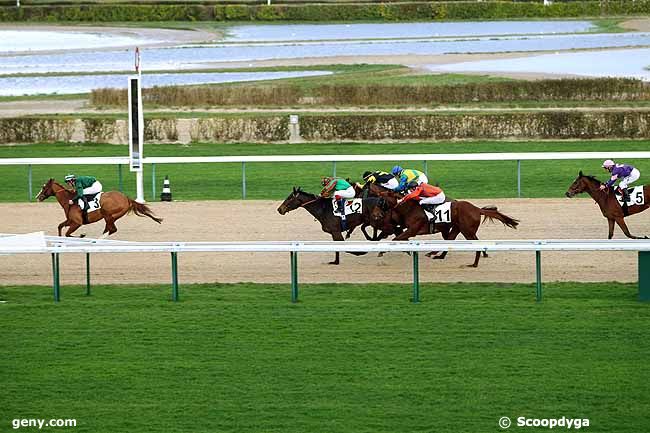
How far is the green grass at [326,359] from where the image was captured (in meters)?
8.38

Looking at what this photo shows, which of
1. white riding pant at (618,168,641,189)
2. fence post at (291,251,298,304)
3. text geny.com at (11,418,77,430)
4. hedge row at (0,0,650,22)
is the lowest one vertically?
text geny.com at (11,418,77,430)

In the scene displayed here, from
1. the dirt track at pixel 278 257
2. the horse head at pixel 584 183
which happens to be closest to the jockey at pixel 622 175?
the horse head at pixel 584 183

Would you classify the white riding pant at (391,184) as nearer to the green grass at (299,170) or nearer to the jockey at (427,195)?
the jockey at (427,195)

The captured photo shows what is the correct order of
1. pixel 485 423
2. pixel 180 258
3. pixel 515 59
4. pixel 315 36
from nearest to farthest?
pixel 485 423 → pixel 180 258 → pixel 515 59 → pixel 315 36

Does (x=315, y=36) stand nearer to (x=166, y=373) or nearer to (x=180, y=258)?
(x=180, y=258)

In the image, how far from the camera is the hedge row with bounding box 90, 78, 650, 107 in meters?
30.4

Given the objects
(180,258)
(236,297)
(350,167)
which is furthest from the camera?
(350,167)

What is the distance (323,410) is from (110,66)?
3563cm

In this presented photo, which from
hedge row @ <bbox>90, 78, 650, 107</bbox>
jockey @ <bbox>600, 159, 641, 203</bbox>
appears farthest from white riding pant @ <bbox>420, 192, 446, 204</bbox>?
hedge row @ <bbox>90, 78, 650, 107</bbox>

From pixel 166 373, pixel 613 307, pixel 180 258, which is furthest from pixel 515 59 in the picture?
pixel 166 373

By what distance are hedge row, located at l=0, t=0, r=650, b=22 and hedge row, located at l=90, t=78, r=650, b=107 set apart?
29.6 meters

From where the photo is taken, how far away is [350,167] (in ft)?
73.0

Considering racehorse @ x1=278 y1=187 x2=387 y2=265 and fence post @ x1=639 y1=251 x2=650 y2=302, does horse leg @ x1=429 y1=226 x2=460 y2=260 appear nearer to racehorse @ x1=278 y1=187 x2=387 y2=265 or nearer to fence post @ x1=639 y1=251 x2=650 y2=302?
racehorse @ x1=278 y1=187 x2=387 y2=265

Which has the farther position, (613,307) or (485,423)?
(613,307)
